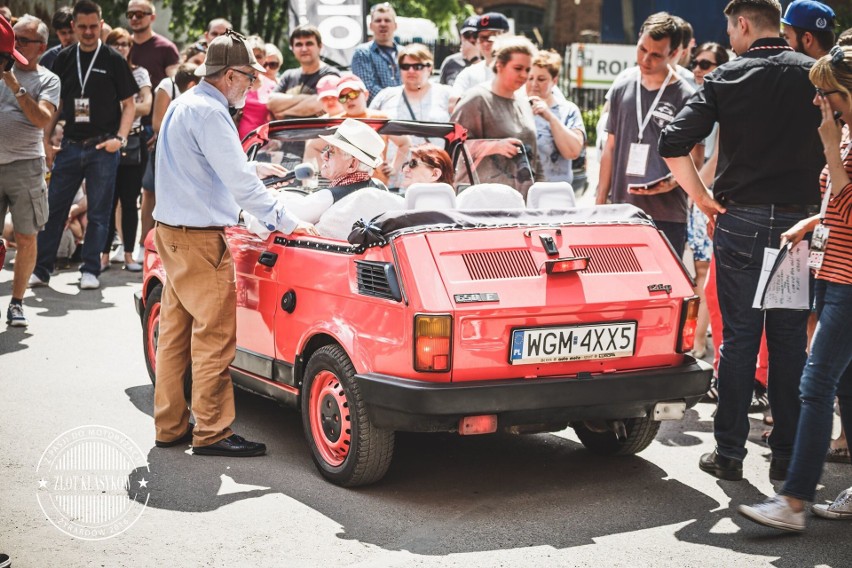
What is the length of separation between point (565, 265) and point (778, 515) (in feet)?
4.59

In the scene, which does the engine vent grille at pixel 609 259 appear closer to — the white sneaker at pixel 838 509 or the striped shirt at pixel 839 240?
the striped shirt at pixel 839 240

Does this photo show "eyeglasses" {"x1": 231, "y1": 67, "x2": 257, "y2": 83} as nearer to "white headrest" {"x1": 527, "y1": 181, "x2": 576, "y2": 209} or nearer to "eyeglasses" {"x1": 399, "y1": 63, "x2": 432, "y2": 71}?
"white headrest" {"x1": 527, "y1": 181, "x2": 576, "y2": 209}

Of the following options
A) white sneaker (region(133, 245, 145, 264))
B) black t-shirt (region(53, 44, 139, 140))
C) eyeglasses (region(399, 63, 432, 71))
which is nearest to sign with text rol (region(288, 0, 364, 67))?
white sneaker (region(133, 245, 145, 264))

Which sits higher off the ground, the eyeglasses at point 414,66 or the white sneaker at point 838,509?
the eyeglasses at point 414,66

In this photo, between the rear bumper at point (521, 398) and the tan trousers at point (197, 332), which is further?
the tan trousers at point (197, 332)

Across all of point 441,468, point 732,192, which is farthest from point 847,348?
point 441,468

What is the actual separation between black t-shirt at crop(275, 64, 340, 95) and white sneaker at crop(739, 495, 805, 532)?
6668mm

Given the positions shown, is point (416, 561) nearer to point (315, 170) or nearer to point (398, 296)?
point (398, 296)

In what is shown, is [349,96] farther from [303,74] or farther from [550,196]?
[550,196]

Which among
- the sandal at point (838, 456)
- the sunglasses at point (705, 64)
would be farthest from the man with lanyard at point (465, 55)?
the sandal at point (838, 456)

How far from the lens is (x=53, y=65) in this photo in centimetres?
1023

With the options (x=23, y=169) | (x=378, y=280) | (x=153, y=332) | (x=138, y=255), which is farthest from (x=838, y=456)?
(x=138, y=255)

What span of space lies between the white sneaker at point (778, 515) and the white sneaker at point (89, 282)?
23.4 ft

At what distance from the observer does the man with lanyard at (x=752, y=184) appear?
16.9 ft
